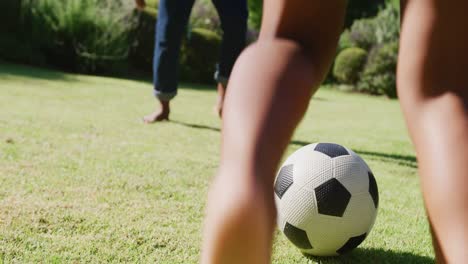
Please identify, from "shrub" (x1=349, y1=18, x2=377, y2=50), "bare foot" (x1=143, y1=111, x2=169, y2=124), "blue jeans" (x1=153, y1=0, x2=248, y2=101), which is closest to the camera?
"blue jeans" (x1=153, y1=0, x2=248, y2=101)

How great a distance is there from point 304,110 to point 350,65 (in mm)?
16305

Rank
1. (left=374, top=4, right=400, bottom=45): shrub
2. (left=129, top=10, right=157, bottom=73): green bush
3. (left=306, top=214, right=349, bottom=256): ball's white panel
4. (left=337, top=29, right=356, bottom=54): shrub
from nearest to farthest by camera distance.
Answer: (left=306, top=214, right=349, bottom=256): ball's white panel, (left=129, top=10, right=157, bottom=73): green bush, (left=374, top=4, right=400, bottom=45): shrub, (left=337, top=29, right=356, bottom=54): shrub

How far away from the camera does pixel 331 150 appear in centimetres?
217

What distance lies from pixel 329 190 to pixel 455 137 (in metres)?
1.11

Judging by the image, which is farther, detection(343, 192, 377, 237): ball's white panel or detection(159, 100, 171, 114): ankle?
detection(159, 100, 171, 114): ankle

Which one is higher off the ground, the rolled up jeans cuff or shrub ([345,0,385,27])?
the rolled up jeans cuff

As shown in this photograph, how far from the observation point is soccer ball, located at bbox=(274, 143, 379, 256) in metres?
1.96

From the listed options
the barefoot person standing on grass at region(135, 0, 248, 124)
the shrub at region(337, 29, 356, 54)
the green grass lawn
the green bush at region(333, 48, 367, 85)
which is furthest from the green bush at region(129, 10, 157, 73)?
the barefoot person standing on grass at region(135, 0, 248, 124)

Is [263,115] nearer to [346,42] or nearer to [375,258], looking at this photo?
[375,258]

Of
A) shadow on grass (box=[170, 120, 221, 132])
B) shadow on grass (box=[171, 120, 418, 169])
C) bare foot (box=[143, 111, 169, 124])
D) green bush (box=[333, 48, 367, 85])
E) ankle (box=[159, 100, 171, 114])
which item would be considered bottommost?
green bush (box=[333, 48, 367, 85])

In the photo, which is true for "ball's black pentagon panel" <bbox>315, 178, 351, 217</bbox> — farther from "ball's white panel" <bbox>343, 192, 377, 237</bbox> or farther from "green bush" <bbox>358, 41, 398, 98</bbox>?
"green bush" <bbox>358, 41, 398, 98</bbox>

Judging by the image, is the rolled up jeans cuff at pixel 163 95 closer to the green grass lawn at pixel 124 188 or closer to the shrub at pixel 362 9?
the green grass lawn at pixel 124 188

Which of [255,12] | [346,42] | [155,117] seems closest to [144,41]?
[346,42]

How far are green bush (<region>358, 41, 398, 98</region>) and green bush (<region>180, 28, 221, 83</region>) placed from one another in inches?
196
